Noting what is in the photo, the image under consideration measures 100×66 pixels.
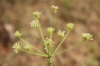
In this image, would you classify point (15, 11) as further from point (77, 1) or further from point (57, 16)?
point (77, 1)

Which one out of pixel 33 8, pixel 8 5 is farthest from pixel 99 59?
pixel 8 5

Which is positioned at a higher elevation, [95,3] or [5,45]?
[95,3]

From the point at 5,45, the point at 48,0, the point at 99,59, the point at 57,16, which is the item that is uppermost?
the point at 48,0

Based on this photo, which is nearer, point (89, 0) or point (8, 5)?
point (8, 5)

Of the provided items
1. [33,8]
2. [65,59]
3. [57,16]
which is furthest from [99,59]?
[33,8]

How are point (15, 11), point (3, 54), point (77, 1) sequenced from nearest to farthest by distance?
point (3, 54) < point (15, 11) < point (77, 1)

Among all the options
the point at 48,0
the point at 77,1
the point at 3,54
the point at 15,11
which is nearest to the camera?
the point at 3,54
